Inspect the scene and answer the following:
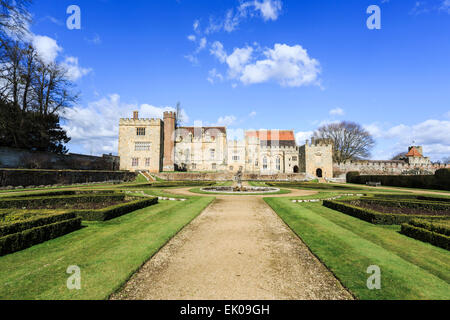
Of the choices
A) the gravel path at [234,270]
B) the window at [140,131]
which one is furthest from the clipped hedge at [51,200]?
the window at [140,131]

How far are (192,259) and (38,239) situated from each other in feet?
15.0

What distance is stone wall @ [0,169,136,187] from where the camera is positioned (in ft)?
61.2

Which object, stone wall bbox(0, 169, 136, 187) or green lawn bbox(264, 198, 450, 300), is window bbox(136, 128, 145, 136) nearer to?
stone wall bbox(0, 169, 136, 187)

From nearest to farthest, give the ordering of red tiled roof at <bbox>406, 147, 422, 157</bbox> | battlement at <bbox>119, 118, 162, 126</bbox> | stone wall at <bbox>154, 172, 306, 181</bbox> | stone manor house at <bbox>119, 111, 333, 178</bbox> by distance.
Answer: stone wall at <bbox>154, 172, 306, 181</bbox> < stone manor house at <bbox>119, 111, 333, 178</bbox> < battlement at <bbox>119, 118, 162, 126</bbox> < red tiled roof at <bbox>406, 147, 422, 157</bbox>

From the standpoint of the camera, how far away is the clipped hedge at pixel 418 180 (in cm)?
2459

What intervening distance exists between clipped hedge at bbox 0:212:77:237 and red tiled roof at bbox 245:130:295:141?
5137 centimetres

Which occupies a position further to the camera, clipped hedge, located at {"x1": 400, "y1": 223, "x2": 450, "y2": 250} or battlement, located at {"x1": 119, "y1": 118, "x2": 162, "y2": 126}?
battlement, located at {"x1": 119, "y1": 118, "x2": 162, "y2": 126}

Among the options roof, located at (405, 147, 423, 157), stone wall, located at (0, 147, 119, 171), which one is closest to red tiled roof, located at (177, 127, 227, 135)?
stone wall, located at (0, 147, 119, 171)

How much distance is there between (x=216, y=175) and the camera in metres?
36.8

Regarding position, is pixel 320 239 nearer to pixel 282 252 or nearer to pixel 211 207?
pixel 282 252

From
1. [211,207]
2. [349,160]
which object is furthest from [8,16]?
[349,160]

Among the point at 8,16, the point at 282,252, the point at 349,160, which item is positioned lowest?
the point at 282,252

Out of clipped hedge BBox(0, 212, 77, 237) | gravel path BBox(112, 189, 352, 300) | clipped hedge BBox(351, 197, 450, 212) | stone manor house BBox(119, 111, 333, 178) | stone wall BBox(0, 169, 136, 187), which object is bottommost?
gravel path BBox(112, 189, 352, 300)

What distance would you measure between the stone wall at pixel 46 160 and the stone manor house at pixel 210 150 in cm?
775
